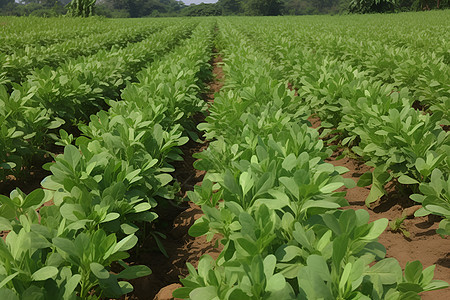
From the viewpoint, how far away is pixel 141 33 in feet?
56.9

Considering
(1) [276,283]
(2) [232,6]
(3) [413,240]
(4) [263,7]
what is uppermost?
(2) [232,6]

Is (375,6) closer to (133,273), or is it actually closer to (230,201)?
(230,201)

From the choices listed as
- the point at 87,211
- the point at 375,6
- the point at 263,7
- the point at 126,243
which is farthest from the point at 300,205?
the point at 263,7

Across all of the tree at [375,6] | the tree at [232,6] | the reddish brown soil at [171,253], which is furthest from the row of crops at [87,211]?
the tree at [232,6]

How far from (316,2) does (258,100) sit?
127415 millimetres

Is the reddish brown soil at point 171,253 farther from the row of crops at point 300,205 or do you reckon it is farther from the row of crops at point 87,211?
the row of crops at point 300,205

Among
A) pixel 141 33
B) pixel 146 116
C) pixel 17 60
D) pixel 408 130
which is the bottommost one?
pixel 408 130

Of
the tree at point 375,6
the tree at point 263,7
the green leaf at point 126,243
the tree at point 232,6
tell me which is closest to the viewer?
→ the green leaf at point 126,243

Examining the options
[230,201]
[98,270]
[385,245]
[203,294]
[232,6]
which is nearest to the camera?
[203,294]

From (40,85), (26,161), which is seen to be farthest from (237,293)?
(40,85)

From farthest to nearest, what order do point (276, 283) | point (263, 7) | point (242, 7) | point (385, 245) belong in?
point (242, 7), point (263, 7), point (385, 245), point (276, 283)

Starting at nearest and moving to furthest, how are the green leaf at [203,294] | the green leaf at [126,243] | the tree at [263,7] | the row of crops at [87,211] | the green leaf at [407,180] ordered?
the green leaf at [203,294] → the row of crops at [87,211] → the green leaf at [126,243] → the green leaf at [407,180] → the tree at [263,7]

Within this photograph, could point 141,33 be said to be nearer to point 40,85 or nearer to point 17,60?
point 17,60

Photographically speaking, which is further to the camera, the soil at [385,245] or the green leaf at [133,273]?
the soil at [385,245]
